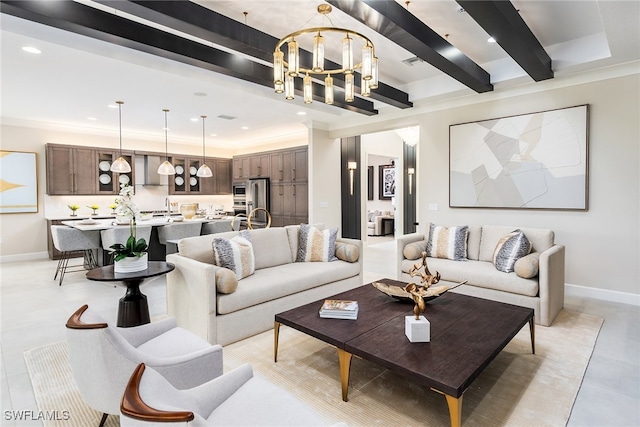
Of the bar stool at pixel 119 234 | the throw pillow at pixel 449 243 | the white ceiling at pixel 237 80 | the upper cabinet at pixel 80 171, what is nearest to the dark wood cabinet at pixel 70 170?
the upper cabinet at pixel 80 171

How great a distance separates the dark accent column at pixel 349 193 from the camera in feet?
25.9

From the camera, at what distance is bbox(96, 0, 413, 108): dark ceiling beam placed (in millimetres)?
2416

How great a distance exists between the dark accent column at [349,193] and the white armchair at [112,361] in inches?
244

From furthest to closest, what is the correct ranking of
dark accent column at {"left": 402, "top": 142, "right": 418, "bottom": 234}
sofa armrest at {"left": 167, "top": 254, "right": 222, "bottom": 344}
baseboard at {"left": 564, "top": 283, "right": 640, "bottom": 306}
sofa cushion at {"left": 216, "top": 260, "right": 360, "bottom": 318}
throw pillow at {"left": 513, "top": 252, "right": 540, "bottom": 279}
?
dark accent column at {"left": 402, "top": 142, "right": 418, "bottom": 234}, baseboard at {"left": 564, "top": 283, "right": 640, "bottom": 306}, throw pillow at {"left": 513, "top": 252, "right": 540, "bottom": 279}, sofa cushion at {"left": 216, "top": 260, "right": 360, "bottom": 318}, sofa armrest at {"left": 167, "top": 254, "right": 222, "bottom": 344}

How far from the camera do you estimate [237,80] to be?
4.36 m

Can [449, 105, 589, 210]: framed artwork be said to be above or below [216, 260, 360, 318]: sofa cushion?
above

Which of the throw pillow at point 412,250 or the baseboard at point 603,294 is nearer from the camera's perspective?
the baseboard at point 603,294

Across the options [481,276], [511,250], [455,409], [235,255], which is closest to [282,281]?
[235,255]

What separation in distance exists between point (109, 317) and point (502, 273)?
4144 millimetres

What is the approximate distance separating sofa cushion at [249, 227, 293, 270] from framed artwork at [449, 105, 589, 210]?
2793mm

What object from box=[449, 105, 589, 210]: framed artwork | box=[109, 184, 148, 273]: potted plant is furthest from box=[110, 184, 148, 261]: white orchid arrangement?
box=[449, 105, 589, 210]: framed artwork

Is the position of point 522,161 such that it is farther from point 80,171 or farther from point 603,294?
point 80,171

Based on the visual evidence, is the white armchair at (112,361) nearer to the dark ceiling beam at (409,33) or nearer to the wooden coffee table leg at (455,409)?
the wooden coffee table leg at (455,409)

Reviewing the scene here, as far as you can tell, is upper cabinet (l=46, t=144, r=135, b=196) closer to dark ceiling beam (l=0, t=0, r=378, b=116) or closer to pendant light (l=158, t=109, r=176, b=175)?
pendant light (l=158, t=109, r=176, b=175)
